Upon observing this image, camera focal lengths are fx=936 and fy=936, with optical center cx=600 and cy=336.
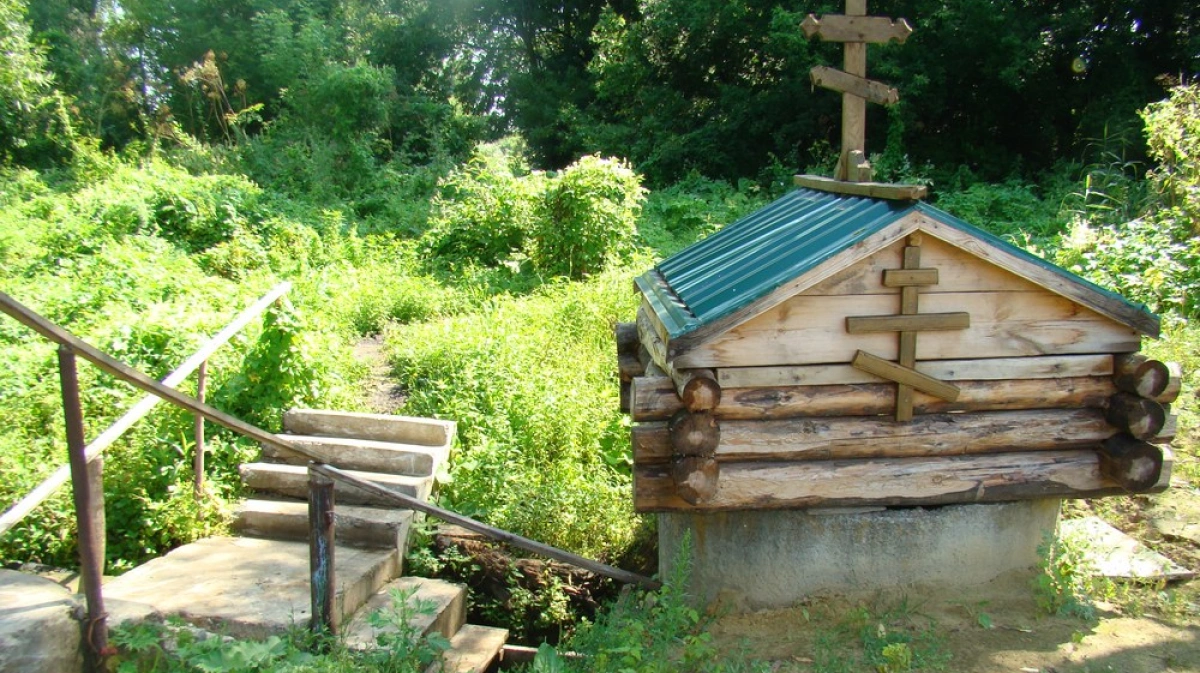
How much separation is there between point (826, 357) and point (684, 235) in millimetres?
9075

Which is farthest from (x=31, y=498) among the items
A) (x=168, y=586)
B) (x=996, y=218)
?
(x=996, y=218)

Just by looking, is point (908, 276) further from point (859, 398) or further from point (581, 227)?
point (581, 227)

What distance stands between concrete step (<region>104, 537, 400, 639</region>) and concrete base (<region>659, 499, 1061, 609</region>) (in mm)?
1884

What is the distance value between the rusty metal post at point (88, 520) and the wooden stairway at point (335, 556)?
97 centimetres

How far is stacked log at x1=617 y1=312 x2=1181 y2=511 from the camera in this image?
14.6ft

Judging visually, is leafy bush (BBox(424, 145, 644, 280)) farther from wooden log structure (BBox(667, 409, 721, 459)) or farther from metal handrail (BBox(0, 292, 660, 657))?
metal handrail (BBox(0, 292, 660, 657))

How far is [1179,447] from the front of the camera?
6.60 m

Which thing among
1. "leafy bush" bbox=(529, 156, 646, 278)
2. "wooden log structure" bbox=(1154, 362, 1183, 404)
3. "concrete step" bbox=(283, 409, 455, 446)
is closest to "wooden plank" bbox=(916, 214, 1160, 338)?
"wooden log structure" bbox=(1154, 362, 1183, 404)

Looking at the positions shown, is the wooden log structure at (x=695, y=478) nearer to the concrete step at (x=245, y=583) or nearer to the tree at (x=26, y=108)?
the concrete step at (x=245, y=583)

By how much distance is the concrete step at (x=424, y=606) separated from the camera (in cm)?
468

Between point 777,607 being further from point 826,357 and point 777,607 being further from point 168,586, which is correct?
point 168,586

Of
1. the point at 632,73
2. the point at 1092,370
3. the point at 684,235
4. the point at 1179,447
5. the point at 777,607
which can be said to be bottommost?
the point at 777,607

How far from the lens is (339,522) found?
571 centimetres

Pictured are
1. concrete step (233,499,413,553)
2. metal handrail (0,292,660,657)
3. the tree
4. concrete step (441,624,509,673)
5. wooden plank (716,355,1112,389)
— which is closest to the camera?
metal handrail (0,292,660,657)
